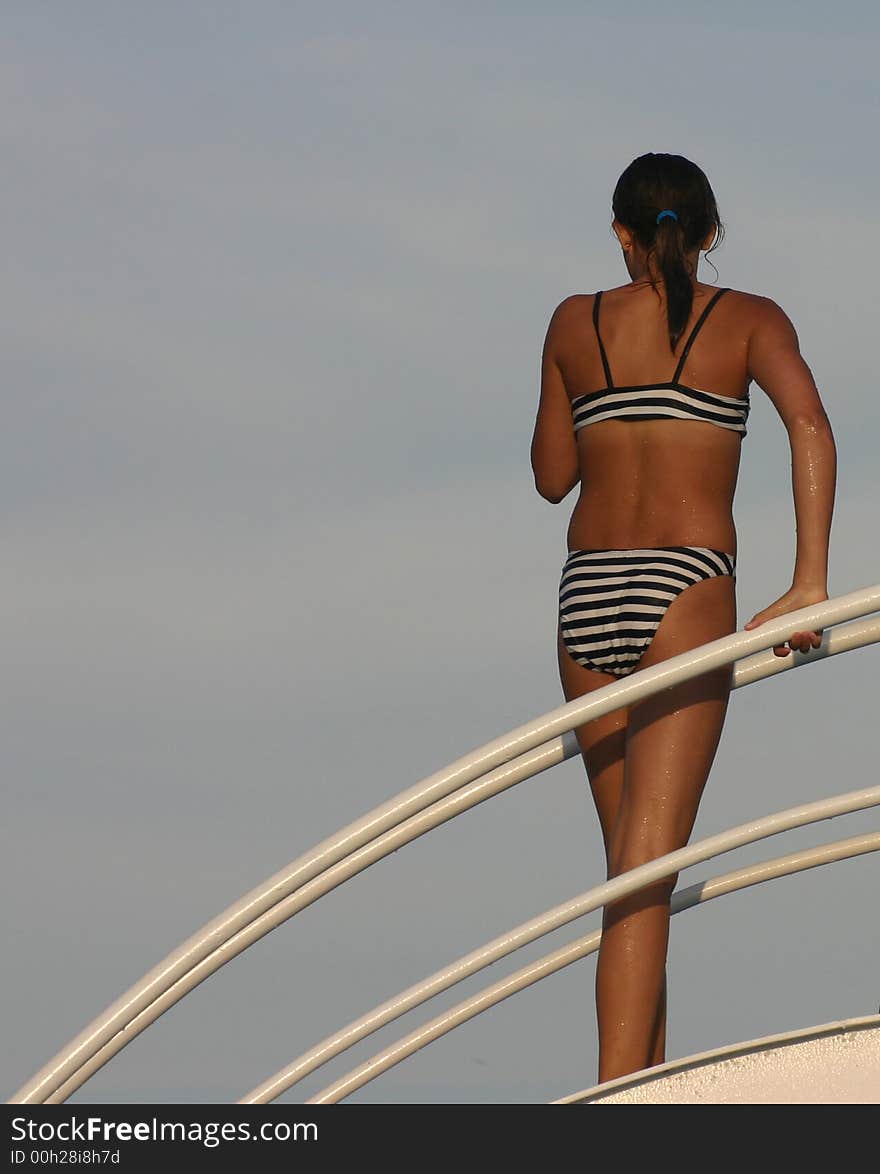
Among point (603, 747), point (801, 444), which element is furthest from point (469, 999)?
point (801, 444)

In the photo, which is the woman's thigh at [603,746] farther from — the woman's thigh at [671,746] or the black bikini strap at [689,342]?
the black bikini strap at [689,342]

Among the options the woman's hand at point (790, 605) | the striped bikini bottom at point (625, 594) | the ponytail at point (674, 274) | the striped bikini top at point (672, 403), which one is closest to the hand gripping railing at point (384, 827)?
the woman's hand at point (790, 605)

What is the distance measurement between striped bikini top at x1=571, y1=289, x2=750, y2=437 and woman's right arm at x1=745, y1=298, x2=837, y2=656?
0.41 ft

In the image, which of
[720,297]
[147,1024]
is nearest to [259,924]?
[147,1024]

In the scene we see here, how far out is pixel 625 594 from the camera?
6520mm

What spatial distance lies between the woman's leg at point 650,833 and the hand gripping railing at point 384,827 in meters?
0.22

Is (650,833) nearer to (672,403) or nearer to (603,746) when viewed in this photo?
(603,746)

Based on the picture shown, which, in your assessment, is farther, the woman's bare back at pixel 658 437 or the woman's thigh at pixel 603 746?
the woman's thigh at pixel 603 746

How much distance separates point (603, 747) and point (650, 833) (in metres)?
0.35

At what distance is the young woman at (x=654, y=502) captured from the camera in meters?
6.39

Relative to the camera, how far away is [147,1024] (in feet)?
21.2

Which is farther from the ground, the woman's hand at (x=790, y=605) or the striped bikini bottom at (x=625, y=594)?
the striped bikini bottom at (x=625, y=594)
